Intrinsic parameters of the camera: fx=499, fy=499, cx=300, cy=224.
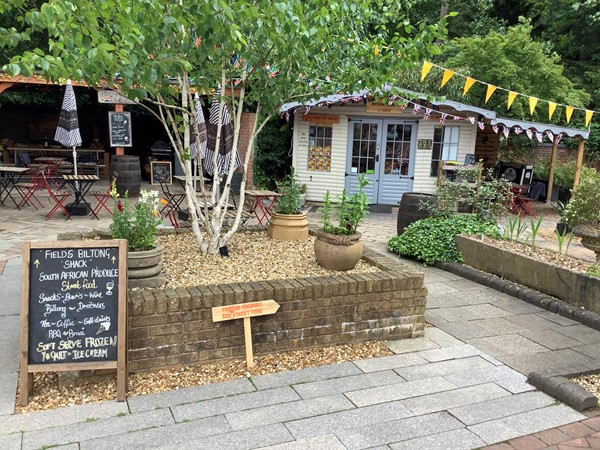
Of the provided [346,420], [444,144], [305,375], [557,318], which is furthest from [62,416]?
[444,144]

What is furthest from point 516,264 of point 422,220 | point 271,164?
point 271,164

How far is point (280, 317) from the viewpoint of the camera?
13.2 feet

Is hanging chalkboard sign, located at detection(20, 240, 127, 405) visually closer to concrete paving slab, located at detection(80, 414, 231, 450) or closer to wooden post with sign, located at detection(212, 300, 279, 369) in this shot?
concrete paving slab, located at detection(80, 414, 231, 450)

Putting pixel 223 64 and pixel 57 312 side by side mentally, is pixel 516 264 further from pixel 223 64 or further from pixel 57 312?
pixel 57 312

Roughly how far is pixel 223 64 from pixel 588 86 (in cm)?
1733

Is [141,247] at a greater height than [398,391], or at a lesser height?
greater

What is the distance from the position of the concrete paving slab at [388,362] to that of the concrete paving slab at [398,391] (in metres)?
0.26

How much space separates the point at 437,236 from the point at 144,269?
4512 millimetres

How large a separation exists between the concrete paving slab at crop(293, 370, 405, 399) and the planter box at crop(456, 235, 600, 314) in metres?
2.64

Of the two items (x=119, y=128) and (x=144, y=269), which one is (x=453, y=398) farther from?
(x=119, y=128)

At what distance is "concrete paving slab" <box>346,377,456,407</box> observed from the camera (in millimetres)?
3463

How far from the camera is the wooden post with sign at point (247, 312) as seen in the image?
3.76 meters

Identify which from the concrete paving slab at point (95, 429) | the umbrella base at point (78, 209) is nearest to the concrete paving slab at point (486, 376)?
the concrete paving slab at point (95, 429)

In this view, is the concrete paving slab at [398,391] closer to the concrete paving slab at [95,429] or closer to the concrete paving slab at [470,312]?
the concrete paving slab at [95,429]
